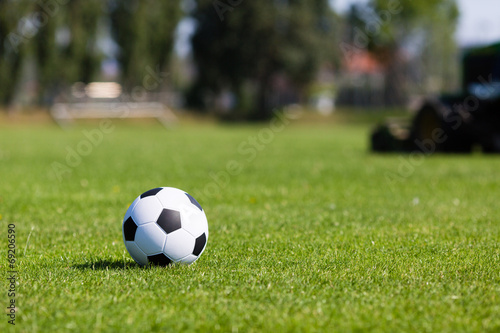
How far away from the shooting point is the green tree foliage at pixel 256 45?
48312mm

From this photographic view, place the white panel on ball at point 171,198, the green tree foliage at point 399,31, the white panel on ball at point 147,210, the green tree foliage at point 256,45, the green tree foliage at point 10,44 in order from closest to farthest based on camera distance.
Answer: the white panel on ball at point 147,210, the white panel on ball at point 171,198, the green tree foliage at point 10,44, the green tree foliage at point 256,45, the green tree foliage at point 399,31

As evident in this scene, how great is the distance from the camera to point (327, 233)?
638cm

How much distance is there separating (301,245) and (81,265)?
2151mm

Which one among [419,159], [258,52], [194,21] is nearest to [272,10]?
[258,52]

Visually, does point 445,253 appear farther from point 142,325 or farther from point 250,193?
point 250,193

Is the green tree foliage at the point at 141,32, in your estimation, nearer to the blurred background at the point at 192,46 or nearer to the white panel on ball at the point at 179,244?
the blurred background at the point at 192,46

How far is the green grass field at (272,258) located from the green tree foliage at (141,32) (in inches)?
1373

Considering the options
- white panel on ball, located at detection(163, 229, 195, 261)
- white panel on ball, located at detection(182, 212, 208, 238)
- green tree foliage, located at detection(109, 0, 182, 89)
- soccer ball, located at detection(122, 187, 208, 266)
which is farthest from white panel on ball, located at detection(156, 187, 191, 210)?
green tree foliage, located at detection(109, 0, 182, 89)

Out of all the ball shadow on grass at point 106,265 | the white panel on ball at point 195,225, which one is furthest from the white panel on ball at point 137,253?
the white panel on ball at point 195,225

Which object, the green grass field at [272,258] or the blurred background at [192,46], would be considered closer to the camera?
the green grass field at [272,258]

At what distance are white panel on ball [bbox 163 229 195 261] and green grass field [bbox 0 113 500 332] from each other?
14cm

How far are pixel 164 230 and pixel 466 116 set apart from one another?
13.3 metres

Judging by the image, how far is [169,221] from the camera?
4.71 meters

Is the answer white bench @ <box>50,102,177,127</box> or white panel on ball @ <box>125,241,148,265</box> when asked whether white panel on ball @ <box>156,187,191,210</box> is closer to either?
white panel on ball @ <box>125,241,148,265</box>
